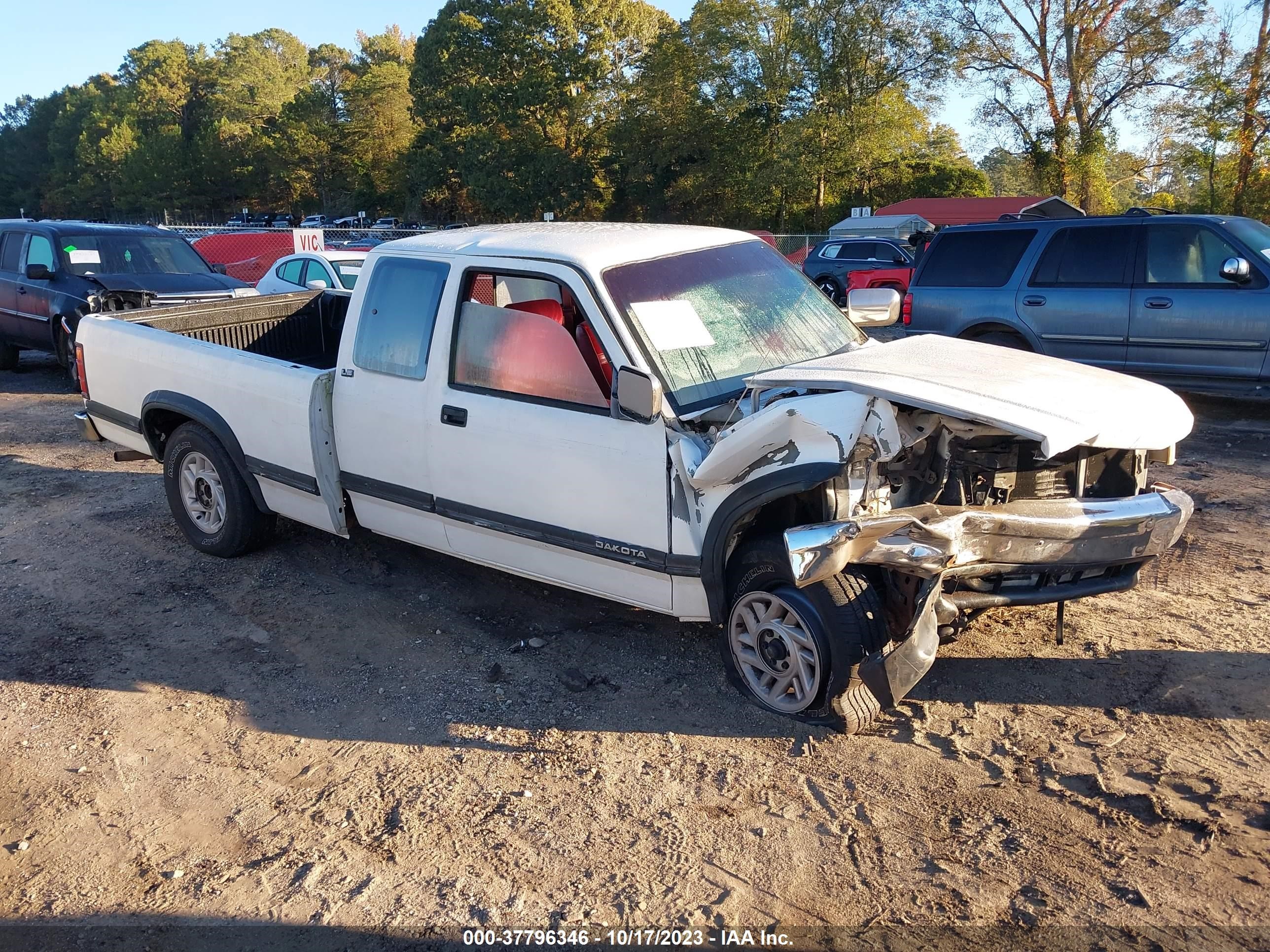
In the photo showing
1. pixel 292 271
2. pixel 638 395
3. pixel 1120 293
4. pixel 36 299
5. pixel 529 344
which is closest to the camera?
pixel 638 395

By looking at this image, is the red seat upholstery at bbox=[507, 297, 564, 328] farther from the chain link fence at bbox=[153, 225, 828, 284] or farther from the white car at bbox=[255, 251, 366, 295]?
the chain link fence at bbox=[153, 225, 828, 284]

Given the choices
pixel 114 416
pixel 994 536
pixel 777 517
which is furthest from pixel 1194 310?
pixel 114 416

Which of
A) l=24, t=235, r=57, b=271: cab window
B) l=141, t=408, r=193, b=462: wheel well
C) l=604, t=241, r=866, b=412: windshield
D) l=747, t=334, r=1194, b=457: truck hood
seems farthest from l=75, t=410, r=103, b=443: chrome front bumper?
l=24, t=235, r=57, b=271: cab window

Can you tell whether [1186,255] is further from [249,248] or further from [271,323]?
[249,248]

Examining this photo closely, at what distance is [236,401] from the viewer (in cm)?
555

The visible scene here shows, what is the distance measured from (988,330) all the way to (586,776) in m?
7.37

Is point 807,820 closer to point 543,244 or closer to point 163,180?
point 543,244

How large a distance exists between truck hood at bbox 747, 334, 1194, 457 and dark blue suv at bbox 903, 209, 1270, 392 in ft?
16.2

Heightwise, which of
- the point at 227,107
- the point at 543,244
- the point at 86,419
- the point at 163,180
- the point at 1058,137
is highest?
the point at 227,107

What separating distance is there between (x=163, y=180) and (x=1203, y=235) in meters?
88.1

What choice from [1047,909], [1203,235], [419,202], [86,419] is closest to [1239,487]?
[1203,235]

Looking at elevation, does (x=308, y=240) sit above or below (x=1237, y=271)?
above

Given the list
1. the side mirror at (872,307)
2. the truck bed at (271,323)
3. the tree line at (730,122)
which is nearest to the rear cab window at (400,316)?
the truck bed at (271,323)

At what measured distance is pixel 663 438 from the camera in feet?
12.9
